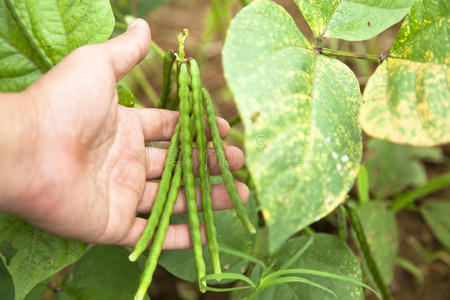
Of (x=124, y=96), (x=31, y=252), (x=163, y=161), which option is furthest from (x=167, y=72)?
(x=31, y=252)

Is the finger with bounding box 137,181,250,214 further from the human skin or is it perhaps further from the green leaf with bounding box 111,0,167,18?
the green leaf with bounding box 111,0,167,18

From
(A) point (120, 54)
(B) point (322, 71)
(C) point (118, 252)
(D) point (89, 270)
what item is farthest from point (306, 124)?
(D) point (89, 270)

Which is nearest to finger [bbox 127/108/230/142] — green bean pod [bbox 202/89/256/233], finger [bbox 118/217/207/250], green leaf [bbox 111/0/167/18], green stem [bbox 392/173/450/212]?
green bean pod [bbox 202/89/256/233]

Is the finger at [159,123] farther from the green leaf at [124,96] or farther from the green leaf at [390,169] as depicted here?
the green leaf at [390,169]

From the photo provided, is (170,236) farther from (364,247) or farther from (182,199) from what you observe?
(364,247)

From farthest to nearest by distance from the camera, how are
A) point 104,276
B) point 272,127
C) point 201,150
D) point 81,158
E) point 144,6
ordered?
Result: point 144,6
point 104,276
point 201,150
point 81,158
point 272,127

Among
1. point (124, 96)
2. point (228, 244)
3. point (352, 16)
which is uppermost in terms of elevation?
point (352, 16)
